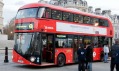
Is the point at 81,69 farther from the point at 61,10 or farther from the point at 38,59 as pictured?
the point at 61,10

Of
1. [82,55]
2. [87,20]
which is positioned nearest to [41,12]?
[82,55]

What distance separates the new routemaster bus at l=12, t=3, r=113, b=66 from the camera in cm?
1720

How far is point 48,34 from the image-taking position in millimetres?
18531

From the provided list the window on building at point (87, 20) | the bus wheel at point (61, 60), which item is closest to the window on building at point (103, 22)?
the window on building at point (87, 20)

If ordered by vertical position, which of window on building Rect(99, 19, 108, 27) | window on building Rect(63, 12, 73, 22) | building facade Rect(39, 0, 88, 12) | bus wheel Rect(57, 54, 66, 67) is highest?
building facade Rect(39, 0, 88, 12)

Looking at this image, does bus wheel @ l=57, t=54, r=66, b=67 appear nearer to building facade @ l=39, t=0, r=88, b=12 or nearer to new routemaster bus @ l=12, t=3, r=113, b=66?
new routemaster bus @ l=12, t=3, r=113, b=66

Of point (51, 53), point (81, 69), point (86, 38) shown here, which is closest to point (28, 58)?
point (51, 53)

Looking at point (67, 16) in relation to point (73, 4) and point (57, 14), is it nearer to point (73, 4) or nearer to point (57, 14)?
point (57, 14)

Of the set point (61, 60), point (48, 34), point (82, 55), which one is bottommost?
point (61, 60)

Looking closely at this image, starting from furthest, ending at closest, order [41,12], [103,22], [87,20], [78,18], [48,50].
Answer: [103,22] < [87,20] < [78,18] < [48,50] < [41,12]

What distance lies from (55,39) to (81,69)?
3.77m

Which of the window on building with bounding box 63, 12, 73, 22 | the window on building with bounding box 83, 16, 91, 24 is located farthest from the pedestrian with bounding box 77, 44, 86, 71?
the window on building with bounding box 83, 16, 91, 24

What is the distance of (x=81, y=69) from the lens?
15.6 metres

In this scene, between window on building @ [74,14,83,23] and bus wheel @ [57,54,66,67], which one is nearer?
bus wheel @ [57,54,66,67]
